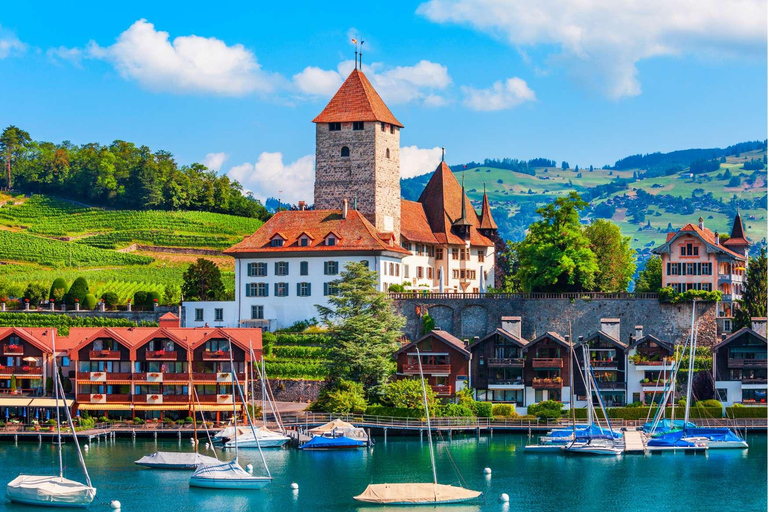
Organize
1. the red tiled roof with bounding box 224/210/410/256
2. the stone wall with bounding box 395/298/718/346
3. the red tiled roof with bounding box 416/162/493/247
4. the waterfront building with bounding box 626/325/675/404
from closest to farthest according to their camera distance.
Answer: the waterfront building with bounding box 626/325/675/404, the stone wall with bounding box 395/298/718/346, the red tiled roof with bounding box 224/210/410/256, the red tiled roof with bounding box 416/162/493/247

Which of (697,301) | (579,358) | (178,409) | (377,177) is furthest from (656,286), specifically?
(178,409)

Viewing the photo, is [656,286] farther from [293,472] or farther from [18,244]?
[18,244]

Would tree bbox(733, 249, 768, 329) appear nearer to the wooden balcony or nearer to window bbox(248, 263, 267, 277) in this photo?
the wooden balcony

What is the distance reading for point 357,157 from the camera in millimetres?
93688

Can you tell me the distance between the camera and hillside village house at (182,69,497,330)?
87188 millimetres

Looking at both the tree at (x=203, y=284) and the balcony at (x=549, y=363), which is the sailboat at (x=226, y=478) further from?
the tree at (x=203, y=284)

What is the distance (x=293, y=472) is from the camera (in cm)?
6322

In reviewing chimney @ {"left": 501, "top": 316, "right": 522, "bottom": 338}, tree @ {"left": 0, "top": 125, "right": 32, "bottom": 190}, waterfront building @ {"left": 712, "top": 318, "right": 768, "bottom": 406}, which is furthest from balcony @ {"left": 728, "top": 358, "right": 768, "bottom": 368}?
tree @ {"left": 0, "top": 125, "right": 32, "bottom": 190}

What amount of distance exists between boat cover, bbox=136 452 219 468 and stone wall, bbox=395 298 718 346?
981 inches

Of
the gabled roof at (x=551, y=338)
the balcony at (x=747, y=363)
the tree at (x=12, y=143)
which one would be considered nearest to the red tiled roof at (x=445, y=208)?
the gabled roof at (x=551, y=338)

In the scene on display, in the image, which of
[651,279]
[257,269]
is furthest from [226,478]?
[651,279]

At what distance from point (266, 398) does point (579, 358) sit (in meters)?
19.6

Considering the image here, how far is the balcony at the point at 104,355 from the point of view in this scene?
7688cm

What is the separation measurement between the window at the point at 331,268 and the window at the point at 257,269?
4341 millimetres
